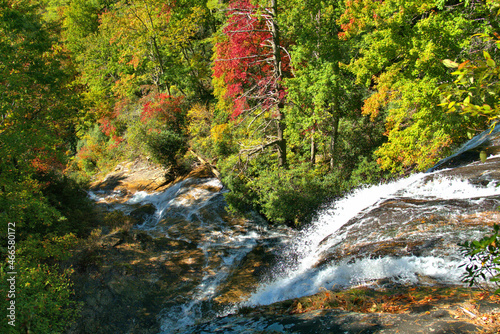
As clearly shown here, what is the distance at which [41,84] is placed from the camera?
9953mm

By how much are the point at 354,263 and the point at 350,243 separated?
825 millimetres

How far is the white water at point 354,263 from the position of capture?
18.5ft

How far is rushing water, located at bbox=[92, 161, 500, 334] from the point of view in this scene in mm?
5891

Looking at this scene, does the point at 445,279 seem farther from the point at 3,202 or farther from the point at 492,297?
the point at 3,202

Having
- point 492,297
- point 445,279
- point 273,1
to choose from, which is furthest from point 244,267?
point 273,1

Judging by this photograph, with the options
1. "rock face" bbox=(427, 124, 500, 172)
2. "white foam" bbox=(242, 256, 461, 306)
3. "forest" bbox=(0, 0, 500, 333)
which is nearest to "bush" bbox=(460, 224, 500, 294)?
"forest" bbox=(0, 0, 500, 333)

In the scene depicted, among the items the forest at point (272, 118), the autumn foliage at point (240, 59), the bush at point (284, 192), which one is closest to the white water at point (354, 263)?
the bush at point (284, 192)

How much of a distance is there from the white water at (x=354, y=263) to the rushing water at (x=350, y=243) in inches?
0.8

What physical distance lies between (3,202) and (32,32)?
5256mm

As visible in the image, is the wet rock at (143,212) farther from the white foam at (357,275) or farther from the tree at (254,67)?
the white foam at (357,275)

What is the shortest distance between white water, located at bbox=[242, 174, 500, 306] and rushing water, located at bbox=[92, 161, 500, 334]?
19mm

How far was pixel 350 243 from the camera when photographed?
7312mm

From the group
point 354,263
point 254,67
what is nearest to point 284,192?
point 354,263

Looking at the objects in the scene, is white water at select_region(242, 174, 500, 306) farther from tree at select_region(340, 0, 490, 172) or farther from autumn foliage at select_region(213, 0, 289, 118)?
autumn foliage at select_region(213, 0, 289, 118)
